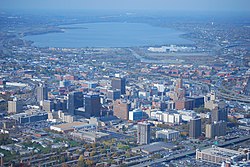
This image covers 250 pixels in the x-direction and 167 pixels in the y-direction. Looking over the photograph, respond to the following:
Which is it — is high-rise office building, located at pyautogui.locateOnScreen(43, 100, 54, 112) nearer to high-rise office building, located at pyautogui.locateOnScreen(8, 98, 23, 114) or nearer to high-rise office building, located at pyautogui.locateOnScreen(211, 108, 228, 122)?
high-rise office building, located at pyautogui.locateOnScreen(8, 98, 23, 114)

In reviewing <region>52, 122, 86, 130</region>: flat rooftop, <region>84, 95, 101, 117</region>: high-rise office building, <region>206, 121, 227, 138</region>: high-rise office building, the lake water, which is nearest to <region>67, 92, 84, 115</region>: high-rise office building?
<region>84, 95, 101, 117</region>: high-rise office building

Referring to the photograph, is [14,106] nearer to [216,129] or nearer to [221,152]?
[216,129]

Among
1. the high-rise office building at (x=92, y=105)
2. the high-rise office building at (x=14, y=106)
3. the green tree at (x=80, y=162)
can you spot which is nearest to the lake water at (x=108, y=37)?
the high-rise office building at (x=14, y=106)

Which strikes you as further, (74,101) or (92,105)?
(74,101)

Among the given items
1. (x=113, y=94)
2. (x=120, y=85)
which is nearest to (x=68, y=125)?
(x=113, y=94)

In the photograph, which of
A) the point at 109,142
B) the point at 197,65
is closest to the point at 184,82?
the point at 197,65

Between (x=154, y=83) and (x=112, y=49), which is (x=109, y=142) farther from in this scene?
(x=112, y=49)
